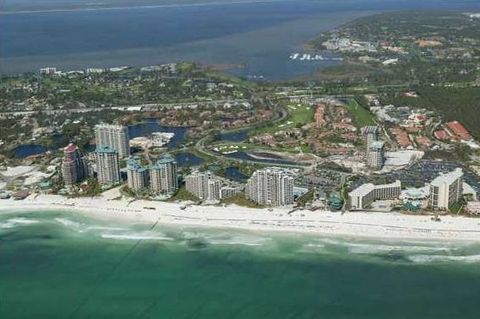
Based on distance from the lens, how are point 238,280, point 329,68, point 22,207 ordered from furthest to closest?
point 329,68 < point 22,207 < point 238,280

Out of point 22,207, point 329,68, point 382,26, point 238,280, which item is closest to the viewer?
point 238,280

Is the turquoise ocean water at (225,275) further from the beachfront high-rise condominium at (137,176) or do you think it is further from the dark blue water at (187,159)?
the dark blue water at (187,159)

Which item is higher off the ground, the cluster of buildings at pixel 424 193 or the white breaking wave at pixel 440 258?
the cluster of buildings at pixel 424 193

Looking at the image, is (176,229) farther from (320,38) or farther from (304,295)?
(320,38)

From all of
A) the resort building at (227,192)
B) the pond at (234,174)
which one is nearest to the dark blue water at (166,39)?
the pond at (234,174)

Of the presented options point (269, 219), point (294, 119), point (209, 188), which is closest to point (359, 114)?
point (294, 119)

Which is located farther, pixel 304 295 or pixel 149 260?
pixel 149 260

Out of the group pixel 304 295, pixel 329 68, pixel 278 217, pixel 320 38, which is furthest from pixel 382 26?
pixel 304 295
